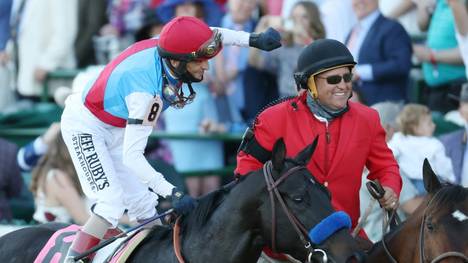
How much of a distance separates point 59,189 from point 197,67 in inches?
149

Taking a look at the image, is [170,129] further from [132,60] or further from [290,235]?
[290,235]

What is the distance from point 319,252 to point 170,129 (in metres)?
5.59

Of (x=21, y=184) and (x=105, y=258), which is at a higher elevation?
(x=105, y=258)

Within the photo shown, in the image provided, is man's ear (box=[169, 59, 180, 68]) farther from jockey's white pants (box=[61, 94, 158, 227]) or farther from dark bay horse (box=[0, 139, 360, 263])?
dark bay horse (box=[0, 139, 360, 263])

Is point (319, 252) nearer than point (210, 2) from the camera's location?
Yes

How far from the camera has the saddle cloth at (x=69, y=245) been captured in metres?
6.84

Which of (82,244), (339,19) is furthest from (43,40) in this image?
(82,244)

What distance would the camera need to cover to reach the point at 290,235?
6.18 meters

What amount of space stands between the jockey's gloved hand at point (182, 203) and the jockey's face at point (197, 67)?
71 centimetres

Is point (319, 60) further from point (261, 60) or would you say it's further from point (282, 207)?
point (261, 60)

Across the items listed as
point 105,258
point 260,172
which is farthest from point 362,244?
point 105,258

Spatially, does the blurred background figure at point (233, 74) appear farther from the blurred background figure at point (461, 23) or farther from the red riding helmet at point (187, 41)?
the red riding helmet at point (187, 41)

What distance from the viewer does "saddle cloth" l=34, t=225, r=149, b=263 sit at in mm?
6836

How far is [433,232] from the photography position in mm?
6117
